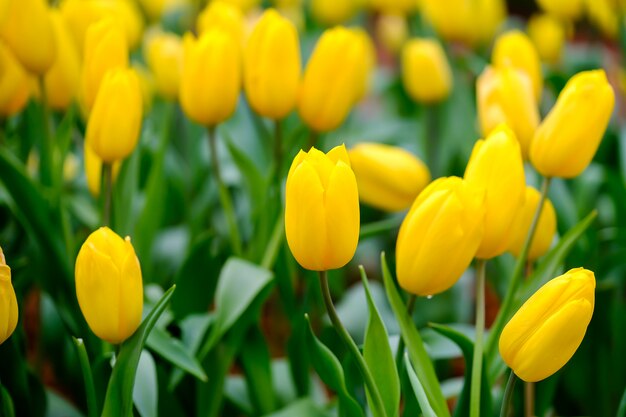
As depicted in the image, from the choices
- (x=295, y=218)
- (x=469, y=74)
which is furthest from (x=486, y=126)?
(x=469, y=74)

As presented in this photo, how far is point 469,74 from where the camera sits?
4.92ft

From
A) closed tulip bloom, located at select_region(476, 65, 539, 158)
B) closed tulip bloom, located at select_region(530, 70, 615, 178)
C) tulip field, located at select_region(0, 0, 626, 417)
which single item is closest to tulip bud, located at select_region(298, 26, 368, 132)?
tulip field, located at select_region(0, 0, 626, 417)

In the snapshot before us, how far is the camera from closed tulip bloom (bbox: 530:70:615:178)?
68cm

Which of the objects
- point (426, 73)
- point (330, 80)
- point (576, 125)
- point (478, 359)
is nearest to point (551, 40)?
point (426, 73)

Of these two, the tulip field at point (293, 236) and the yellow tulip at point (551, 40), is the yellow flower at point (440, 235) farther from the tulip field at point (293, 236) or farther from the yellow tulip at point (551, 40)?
the yellow tulip at point (551, 40)

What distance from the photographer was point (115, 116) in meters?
0.75

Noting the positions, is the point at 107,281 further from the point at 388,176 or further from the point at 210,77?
the point at 388,176

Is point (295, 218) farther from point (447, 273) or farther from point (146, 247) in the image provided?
point (146, 247)

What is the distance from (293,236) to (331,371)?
145 millimetres

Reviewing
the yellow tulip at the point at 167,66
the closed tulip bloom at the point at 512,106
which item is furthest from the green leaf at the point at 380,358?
the yellow tulip at the point at 167,66

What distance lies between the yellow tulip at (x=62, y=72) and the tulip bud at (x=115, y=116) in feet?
0.73

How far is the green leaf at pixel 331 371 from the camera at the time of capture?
65cm

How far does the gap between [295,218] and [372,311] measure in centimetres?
13

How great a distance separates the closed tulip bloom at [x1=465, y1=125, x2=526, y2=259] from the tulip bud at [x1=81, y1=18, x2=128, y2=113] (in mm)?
374
